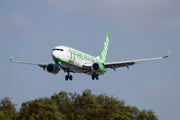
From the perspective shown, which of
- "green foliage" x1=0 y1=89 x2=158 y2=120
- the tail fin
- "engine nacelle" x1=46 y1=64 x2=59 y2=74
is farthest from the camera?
the tail fin

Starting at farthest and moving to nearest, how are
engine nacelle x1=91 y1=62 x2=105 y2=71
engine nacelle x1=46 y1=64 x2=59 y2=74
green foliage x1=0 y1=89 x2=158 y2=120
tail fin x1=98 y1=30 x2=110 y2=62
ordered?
tail fin x1=98 y1=30 x2=110 y2=62 → engine nacelle x1=46 y1=64 x2=59 y2=74 → engine nacelle x1=91 y1=62 x2=105 y2=71 → green foliage x1=0 y1=89 x2=158 y2=120

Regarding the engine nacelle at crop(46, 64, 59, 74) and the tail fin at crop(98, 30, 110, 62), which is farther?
the tail fin at crop(98, 30, 110, 62)

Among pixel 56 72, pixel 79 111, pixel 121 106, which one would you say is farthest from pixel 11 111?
pixel 121 106

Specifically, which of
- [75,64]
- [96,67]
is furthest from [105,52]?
[75,64]

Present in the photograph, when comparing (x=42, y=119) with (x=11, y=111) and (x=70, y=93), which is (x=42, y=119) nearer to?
(x=70, y=93)

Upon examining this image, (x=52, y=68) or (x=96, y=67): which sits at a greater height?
(x=96, y=67)

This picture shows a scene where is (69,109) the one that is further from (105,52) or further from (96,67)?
(105,52)

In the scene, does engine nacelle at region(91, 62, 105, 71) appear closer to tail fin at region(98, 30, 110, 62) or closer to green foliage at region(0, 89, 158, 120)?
green foliage at region(0, 89, 158, 120)

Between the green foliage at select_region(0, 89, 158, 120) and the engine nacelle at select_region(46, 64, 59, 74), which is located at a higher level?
the engine nacelle at select_region(46, 64, 59, 74)

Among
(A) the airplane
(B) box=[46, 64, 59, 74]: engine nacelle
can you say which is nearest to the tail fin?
(A) the airplane

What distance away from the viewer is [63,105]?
170 ft

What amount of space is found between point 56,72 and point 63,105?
610 centimetres

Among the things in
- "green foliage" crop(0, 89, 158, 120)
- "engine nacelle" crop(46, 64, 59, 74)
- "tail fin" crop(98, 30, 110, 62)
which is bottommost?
"green foliage" crop(0, 89, 158, 120)

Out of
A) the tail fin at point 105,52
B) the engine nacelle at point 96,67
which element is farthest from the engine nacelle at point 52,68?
the tail fin at point 105,52
